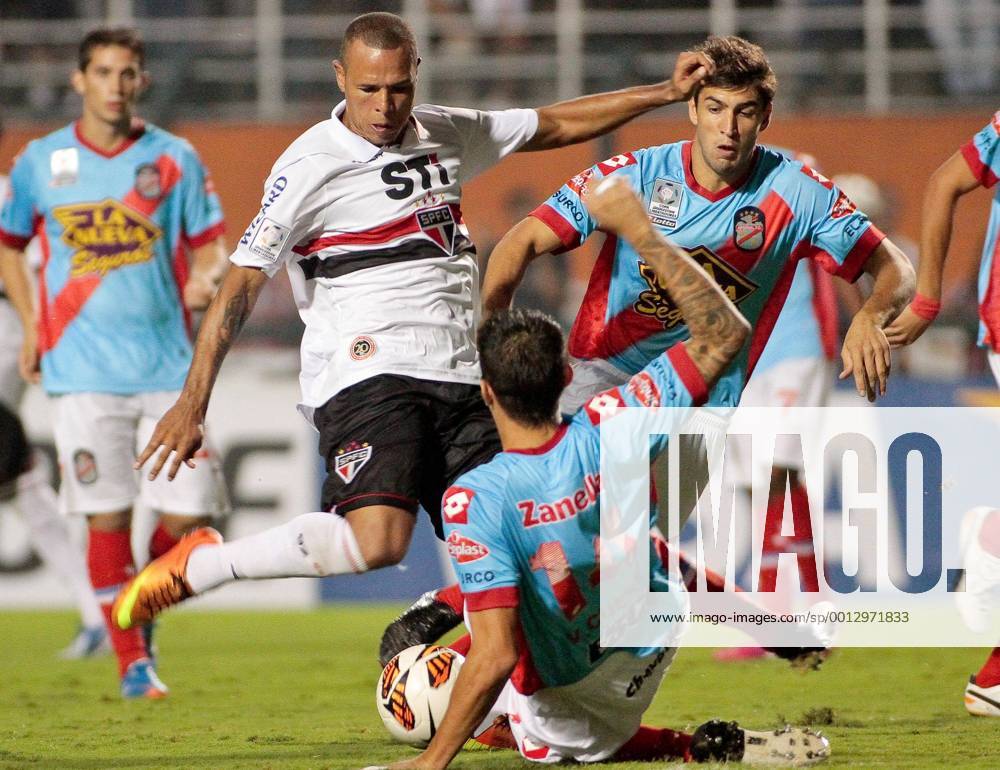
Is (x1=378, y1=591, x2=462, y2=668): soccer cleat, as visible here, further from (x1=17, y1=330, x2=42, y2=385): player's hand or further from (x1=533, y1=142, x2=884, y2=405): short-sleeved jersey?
(x1=17, y1=330, x2=42, y2=385): player's hand

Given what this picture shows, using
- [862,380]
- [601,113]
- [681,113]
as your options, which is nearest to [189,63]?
[681,113]

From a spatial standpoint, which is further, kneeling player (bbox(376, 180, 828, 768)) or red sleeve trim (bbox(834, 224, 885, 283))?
red sleeve trim (bbox(834, 224, 885, 283))

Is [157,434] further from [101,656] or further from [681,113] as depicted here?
[681,113]

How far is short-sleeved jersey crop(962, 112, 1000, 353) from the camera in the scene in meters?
5.89

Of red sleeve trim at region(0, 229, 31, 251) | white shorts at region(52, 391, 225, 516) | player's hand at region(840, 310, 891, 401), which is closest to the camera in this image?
player's hand at region(840, 310, 891, 401)

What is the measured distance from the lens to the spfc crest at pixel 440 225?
5355 mm

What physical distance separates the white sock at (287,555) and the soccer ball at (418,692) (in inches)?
13.9

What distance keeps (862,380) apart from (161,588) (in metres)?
2.26

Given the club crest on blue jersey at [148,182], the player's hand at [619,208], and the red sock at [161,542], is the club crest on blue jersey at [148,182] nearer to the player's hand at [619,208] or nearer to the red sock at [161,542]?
the red sock at [161,542]

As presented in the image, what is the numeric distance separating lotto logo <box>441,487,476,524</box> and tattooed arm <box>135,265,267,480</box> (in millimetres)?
1020

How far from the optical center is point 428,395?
5199 mm

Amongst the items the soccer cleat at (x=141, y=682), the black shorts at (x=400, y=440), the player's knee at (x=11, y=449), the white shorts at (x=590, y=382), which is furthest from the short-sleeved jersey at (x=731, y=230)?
the player's knee at (x=11, y=449)

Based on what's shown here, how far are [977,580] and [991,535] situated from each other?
18 centimetres

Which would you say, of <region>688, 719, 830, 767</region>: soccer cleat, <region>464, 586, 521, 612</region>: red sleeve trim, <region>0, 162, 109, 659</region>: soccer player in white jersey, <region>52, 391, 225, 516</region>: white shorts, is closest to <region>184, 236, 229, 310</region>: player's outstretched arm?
<region>52, 391, 225, 516</region>: white shorts
